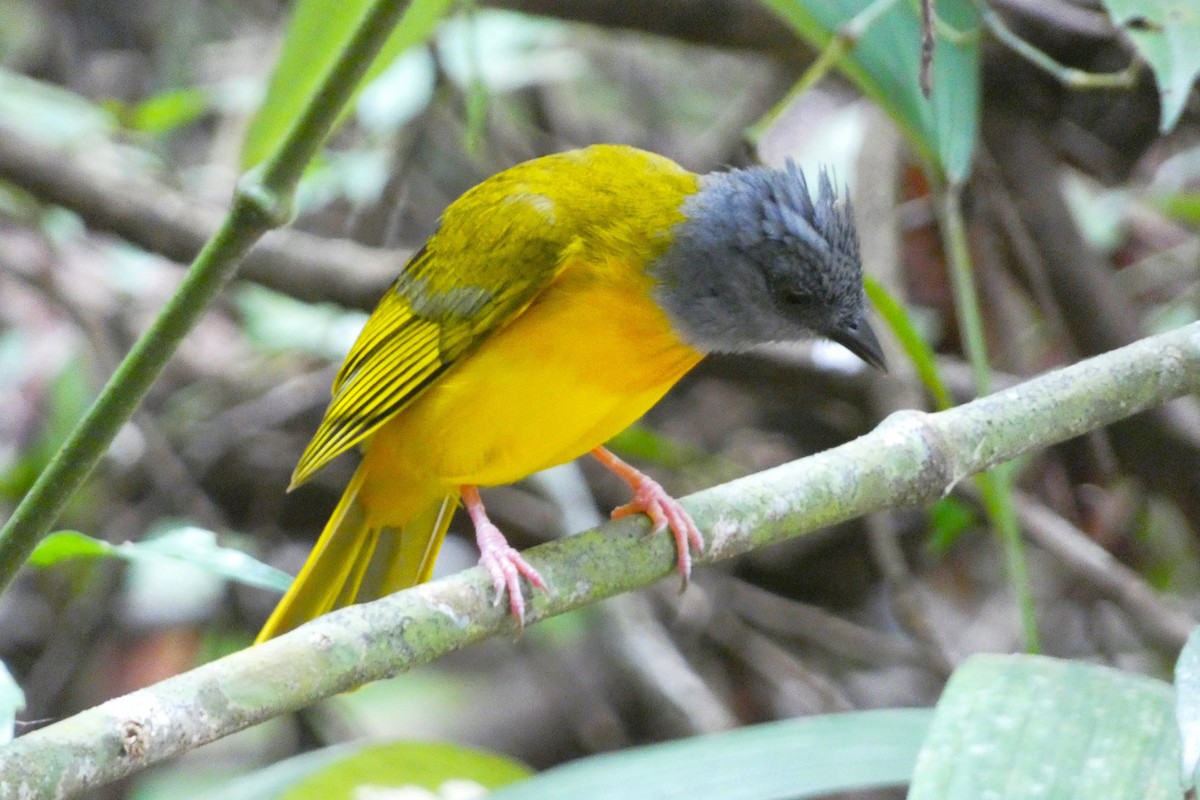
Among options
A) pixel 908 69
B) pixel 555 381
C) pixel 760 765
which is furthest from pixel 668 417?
pixel 760 765

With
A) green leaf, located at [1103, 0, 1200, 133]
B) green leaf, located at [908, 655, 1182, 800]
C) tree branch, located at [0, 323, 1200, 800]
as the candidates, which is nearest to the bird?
tree branch, located at [0, 323, 1200, 800]

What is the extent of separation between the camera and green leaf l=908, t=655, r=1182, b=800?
4.51 feet

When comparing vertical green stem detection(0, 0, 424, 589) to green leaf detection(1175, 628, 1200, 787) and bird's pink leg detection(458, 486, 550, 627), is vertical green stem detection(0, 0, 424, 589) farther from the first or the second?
green leaf detection(1175, 628, 1200, 787)

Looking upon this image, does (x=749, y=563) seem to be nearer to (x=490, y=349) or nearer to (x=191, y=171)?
(x=490, y=349)

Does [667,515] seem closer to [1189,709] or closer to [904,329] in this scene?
[904,329]

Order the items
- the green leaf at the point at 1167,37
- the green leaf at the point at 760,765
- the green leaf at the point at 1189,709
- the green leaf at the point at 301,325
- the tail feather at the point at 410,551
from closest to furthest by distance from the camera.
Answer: the green leaf at the point at 1189,709, the green leaf at the point at 760,765, the green leaf at the point at 1167,37, the tail feather at the point at 410,551, the green leaf at the point at 301,325

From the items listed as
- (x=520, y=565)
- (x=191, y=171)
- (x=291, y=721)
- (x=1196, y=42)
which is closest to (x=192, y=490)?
(x=291, y=721)

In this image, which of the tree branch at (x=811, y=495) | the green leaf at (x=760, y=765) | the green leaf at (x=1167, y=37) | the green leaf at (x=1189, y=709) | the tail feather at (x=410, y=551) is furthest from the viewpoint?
the tail feather at (x=410, y=551)

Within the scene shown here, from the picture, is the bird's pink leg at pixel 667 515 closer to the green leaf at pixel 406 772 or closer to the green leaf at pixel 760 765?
the green leaf at pixel 760 765

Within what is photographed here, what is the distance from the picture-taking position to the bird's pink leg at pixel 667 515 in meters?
2.03

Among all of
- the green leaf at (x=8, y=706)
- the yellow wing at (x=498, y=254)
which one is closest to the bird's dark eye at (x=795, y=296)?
the yellow wing at (x=498, y=254)

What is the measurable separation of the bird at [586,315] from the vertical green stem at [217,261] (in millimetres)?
811

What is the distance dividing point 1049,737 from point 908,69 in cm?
153

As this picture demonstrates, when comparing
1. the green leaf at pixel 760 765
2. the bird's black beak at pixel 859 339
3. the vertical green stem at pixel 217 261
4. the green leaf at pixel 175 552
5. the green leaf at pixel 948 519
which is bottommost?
the green leaf at pixel 948 519
